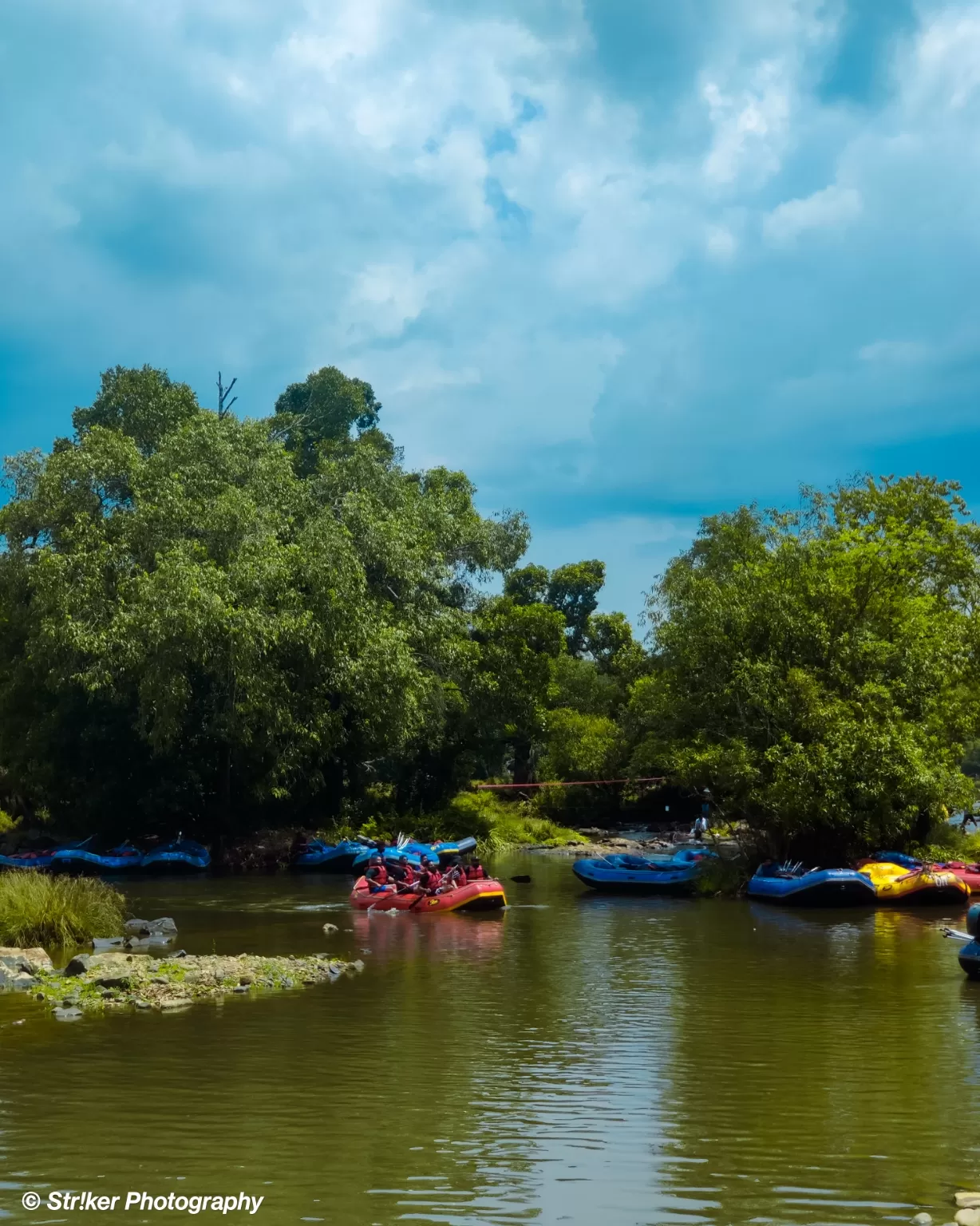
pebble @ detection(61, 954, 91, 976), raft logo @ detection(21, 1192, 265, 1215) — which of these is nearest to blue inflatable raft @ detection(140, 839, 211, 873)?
pebble @ detection(61, 954, 91, 976)

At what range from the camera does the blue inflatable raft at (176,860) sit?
106ft

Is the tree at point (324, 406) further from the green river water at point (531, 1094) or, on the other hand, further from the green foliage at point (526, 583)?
the green river water at point (531, 1094)

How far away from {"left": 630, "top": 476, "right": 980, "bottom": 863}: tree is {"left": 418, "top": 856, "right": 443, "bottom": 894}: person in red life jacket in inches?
241

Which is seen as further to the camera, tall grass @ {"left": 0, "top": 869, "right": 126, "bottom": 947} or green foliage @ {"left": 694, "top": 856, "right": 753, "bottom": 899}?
green foliage @ {"left": 694, "top": 856, "right": 753, "bottom": 899}

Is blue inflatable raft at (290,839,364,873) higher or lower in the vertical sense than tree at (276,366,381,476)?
lower

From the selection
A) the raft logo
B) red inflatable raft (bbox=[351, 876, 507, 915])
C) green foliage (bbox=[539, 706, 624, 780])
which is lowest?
red inflatable raft (bbox=[351, 876, 507, 915])

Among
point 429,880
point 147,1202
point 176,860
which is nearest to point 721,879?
point 429,880

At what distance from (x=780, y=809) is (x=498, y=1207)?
785 inches

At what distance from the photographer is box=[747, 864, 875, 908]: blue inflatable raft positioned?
2389 centimetres

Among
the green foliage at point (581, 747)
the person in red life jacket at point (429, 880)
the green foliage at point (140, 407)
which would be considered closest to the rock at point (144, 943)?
the person in red life jacket at point (429, 880)

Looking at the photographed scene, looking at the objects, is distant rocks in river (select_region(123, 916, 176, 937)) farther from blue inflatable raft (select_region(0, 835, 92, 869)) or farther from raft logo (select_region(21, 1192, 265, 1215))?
blue inflatable raft (select_region(0, 835, 92, 869))

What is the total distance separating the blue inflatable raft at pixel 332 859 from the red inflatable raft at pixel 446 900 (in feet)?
29.6

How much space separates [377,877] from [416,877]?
89cm

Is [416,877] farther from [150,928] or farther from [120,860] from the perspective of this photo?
[120,860]
